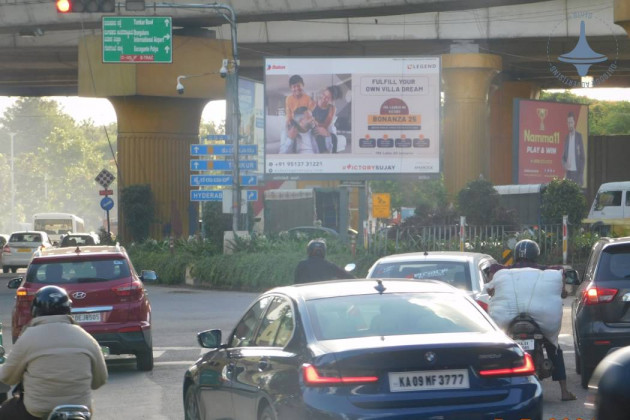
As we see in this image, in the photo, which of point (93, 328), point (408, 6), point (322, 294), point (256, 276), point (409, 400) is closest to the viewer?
point (409, 400)

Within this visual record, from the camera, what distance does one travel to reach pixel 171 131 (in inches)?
1859

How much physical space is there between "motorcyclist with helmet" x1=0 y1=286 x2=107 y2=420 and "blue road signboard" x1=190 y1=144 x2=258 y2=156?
28970 mm

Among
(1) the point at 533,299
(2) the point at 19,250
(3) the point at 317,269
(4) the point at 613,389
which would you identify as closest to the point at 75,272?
(3) the point at 317,269

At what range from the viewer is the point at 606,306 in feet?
39.7

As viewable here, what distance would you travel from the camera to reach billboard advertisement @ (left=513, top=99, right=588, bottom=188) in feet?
165

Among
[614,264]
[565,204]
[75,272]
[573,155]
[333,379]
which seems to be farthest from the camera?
[573,155]

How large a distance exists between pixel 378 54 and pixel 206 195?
1397 cm

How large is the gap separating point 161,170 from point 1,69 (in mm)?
11368

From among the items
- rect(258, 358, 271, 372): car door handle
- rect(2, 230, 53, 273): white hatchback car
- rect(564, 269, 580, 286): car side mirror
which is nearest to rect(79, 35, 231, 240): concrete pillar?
rect(2, 230, 53, 273): white hatchback car

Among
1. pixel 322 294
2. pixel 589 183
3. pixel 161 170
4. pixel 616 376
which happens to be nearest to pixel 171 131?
pixel 161 170

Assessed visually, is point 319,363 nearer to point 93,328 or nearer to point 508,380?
point 508,380

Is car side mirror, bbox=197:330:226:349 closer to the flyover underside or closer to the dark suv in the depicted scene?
the dark suv

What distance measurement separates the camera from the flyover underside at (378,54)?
45.7 m

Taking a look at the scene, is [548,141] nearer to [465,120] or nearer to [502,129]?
[502,129]
